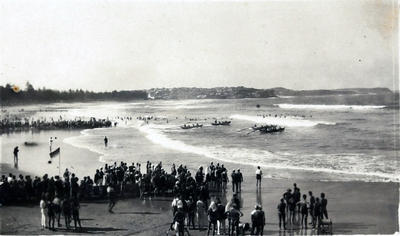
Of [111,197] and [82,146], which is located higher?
[111,197]

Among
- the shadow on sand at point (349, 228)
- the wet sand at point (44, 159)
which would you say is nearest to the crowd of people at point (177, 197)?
the shadow on sand at point (349, 228)

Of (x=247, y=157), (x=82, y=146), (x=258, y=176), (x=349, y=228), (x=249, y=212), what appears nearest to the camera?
(x=349, y=228)

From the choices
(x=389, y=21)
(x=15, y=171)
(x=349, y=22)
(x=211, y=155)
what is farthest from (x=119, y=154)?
(x=389, y=21)

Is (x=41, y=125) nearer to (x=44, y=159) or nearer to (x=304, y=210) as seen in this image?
(x=44, y=159)

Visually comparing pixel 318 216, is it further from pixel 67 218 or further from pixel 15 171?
pixel 15 171

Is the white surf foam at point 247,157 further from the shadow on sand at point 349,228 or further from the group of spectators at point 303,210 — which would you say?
the group of spectators at point 303,210

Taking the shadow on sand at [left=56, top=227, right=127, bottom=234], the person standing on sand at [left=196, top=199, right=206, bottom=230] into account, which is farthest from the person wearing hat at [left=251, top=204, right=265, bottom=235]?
the shadow on sand at [left=56, top=227, right=127, bottom=234]

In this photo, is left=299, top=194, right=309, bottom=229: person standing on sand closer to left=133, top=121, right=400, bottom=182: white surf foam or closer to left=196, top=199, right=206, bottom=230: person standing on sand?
left=196, top=199, right=206, bottom=230: person standing on sand

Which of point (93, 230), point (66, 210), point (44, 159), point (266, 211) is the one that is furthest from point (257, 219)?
point (44, 159)
